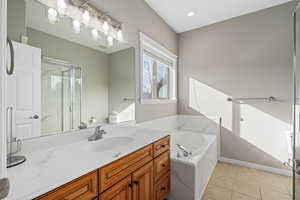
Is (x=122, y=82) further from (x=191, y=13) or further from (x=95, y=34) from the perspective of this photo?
(x=191, y=13)

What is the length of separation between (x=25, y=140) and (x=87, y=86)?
65cm

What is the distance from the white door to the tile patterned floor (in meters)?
Result: 2.04

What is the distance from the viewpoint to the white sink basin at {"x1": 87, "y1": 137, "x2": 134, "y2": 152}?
1.21 meters

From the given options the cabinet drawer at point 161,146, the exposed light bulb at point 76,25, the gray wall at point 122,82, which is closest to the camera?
the exposed light bulb at point 76,25

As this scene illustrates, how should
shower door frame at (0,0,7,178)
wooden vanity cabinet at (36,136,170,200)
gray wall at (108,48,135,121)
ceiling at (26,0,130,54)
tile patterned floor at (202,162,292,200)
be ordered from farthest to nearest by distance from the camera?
1. tile patterned floor at (202,162,292,200)
2. gray wall at (108,48,135,121)
3. ceiling at (26,0,130,54)
4. wooden vanity cabinet at (36,136,170,200)
5. shower door frame at (0,0,7,178)

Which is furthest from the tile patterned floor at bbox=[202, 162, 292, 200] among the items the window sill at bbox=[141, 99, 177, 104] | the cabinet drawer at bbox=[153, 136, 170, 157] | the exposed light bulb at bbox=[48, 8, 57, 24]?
the exposed light bulb at bbox=[48, 8, 57, 24]

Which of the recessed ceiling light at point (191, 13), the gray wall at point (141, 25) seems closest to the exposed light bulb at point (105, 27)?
the gray wall at point (141, 25)

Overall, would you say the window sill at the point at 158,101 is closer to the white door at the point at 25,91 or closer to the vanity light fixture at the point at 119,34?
the vanity light fixture at the point at 119,34

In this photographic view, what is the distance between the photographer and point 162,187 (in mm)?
1442

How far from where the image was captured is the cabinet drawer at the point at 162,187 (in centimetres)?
136

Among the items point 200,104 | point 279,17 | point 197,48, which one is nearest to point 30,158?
point 200,104

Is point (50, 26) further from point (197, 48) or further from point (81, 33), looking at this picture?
point (197, 48)

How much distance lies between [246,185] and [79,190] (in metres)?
2.30

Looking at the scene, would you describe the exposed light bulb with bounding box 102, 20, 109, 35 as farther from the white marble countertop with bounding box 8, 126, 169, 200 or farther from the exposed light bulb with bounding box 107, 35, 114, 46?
→ the white marble countertop with bounding box 8, 126, 169, 200
